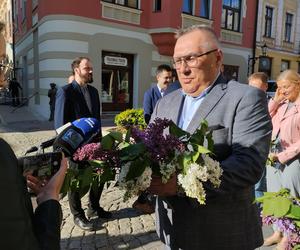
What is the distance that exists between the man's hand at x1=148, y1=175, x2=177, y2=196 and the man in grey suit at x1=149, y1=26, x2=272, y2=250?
7.2 inches

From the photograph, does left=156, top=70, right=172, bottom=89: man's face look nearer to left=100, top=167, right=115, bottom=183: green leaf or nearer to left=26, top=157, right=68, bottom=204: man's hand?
left=100, top=167, right=115, bottom=183: green leaf

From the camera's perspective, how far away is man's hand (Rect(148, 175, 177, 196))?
1.50 m

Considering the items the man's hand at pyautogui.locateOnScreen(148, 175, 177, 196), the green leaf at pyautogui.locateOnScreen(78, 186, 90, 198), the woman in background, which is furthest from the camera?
the woman in background

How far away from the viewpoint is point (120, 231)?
400cm

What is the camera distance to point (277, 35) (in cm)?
2267

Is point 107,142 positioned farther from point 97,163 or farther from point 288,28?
point 288,28

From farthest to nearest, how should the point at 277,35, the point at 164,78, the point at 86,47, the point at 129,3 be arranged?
the point at 277,35, the point at 129,3, the point at 86,47, the point at 164,78

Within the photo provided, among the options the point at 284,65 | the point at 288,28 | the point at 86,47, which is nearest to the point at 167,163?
the point at 86,47

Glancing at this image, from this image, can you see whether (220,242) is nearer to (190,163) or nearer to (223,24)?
(190,163)

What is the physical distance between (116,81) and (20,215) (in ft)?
48.0

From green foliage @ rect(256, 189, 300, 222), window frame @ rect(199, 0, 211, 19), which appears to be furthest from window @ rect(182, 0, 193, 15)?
green foliage @ rect(256, 189, 300, 222)

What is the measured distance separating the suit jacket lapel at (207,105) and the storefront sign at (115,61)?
13.2 m

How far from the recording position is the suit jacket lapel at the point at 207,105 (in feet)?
6.05

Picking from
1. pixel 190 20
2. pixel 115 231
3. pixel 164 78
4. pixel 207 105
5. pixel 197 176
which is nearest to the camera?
pixel 197 176
